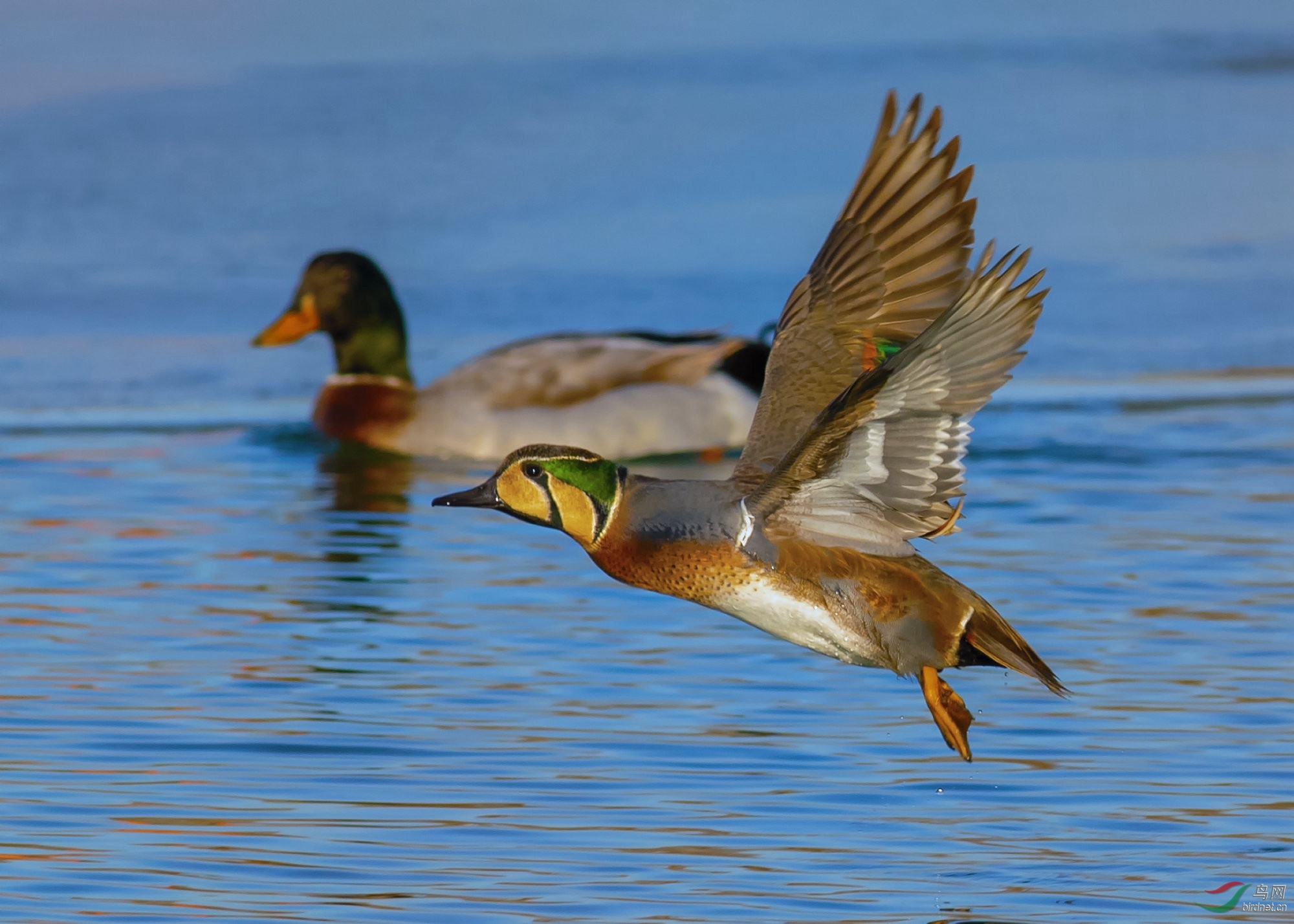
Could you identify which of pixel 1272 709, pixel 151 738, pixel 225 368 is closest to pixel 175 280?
pixel 225 368

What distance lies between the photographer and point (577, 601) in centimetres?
770

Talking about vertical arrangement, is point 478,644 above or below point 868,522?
below

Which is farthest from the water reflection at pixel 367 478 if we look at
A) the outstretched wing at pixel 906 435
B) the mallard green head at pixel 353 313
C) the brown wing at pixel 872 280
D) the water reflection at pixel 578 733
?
the outstretched wing at pixel 906 435

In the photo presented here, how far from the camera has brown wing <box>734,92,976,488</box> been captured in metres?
5.69

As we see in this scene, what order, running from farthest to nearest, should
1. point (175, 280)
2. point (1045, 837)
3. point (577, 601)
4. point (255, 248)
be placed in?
1. point (255, 248)
2. point (175, 280)
3. point (577, 601)
4. point (1045, 837)

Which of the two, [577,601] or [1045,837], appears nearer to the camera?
[1045,837]

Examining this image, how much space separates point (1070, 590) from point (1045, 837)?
8.90ft

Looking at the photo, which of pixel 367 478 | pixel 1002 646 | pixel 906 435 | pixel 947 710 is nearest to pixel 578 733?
pixel 947 710

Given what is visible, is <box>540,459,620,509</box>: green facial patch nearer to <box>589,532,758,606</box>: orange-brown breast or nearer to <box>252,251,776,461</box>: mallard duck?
<box>589,532,758,606</box>: orange-brown breast

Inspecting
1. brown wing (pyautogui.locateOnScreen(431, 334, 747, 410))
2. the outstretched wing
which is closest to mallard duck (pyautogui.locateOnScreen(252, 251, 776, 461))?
brown wing (pyautogui.locateOnScreen(431, 334, 747, 410))

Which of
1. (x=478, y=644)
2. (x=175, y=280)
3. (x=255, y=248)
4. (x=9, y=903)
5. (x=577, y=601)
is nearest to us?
(x=9, y=903)

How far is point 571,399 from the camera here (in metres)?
11.9

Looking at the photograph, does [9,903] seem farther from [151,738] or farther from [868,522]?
[868,522]

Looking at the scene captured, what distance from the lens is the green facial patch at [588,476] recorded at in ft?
17.4
